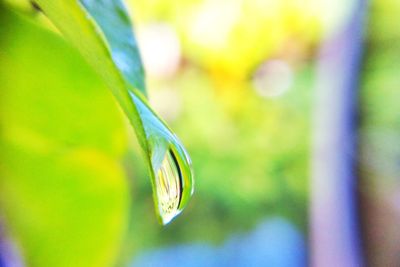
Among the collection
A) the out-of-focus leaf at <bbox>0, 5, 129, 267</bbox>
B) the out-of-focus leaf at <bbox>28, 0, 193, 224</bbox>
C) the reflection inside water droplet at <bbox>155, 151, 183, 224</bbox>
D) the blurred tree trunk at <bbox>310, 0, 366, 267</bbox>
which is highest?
the out-of-focus leaf at <bbox>28, 0, 193, 224</bbox>

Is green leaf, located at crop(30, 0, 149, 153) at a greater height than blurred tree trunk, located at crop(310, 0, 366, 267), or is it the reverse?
green leaf, located at crop(30, 0, 149, 153)

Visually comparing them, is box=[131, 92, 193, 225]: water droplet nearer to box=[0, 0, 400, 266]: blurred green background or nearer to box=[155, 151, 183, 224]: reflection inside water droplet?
box=[155, 151, 183, 224]: reflection inside water droplet

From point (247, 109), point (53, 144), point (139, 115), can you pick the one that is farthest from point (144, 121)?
point (247, 109)

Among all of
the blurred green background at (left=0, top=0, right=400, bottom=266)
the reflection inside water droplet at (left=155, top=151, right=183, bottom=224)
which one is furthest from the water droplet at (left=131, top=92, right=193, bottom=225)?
the blurred green background at (left=0, top=0, right=400, bottom=266)

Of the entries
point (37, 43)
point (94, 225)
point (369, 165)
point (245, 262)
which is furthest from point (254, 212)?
point (37, 43)

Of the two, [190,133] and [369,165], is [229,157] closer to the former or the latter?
[190,133]

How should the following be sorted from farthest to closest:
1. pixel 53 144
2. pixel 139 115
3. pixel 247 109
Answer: pixel 247 109 → pixel 53 144 → pixel 139 115

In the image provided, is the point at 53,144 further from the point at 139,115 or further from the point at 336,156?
the point at 336,156
